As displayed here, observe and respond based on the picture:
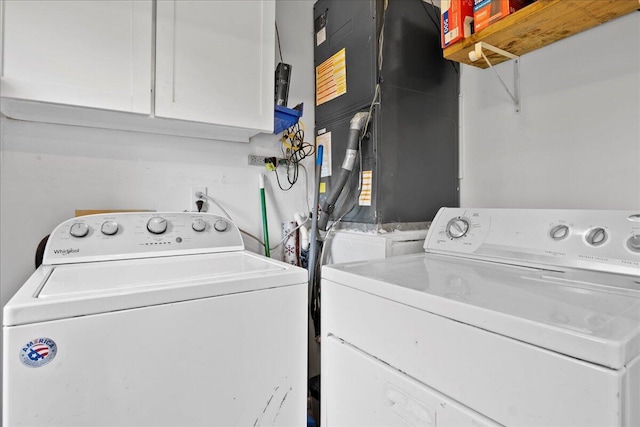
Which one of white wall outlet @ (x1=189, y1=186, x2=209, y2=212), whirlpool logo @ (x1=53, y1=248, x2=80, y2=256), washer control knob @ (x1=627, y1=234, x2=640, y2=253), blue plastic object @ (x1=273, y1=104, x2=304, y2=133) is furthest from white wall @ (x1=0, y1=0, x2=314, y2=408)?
washer control knob @ (x1=627, y1=234, x2=640, y2=253)

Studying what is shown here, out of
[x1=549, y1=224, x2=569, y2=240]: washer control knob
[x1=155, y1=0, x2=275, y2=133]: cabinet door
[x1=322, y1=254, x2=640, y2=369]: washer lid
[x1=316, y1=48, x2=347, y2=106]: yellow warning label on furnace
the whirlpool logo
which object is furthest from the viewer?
[x1=316, y1=48, x2=347, y2=106]: yellow warning label on furnace

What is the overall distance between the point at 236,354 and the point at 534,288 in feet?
2.64

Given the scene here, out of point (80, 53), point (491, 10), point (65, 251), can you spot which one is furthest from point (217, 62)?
point (491, 10)

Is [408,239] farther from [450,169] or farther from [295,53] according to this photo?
[295,53]

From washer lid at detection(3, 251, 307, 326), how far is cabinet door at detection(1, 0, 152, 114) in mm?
601

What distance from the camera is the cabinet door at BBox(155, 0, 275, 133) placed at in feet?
4.26

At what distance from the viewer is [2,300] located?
130 cm

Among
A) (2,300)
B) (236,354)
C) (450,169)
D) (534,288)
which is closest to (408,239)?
(450,169)

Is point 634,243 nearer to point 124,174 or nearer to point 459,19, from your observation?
point 459,19

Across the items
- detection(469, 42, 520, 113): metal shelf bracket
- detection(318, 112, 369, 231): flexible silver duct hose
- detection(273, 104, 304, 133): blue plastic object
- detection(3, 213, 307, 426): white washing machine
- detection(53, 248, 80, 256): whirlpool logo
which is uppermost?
detection(469, 42, 520, 113): metal shelf bracket

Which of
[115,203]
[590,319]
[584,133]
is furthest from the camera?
[115,203]

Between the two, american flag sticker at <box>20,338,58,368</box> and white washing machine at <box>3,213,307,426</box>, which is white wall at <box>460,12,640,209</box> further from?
american flag sticker at <box>20,338,58,368</box>

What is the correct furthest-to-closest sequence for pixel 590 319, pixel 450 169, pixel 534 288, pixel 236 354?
pixel 450 169
pixel 236 354
pixel 534 288
pixel 590 319

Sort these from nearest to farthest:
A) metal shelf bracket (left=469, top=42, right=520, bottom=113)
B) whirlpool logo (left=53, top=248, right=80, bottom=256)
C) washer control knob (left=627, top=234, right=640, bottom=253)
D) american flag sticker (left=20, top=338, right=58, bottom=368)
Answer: american flag sticker (left=20, top=338, right=58, bottom=368)
washer control knob (left=627, top=234, right=640, bottom=253)
whirlpool logo (left=53, top=248, right=80, bottom=256)
metal shelf bracket (left=469, top=42, right=520, bottom=113)
